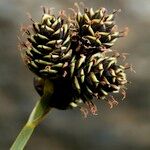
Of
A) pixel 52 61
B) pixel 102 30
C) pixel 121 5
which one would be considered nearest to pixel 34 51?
pixel 52 61

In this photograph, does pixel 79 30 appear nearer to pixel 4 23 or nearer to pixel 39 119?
pixel 39 119

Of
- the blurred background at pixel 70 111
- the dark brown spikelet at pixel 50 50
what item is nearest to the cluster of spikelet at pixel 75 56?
the dark brown spikelet at pixel 50 50


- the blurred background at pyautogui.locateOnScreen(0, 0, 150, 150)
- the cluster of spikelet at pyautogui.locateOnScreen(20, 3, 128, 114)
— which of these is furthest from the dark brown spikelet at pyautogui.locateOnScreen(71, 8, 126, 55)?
the blurred background at pyautogui.locateOnScreen(0, 0, 150, 150)

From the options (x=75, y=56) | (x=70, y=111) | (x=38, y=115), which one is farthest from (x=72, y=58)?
Result: (x=70, y=111)

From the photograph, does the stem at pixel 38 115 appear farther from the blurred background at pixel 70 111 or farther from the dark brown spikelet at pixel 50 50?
the blurred background at pixel 70 111

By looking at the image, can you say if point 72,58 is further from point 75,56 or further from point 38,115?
point 38,115

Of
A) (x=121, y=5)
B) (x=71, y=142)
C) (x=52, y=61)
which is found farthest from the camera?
(x=121, y=5)

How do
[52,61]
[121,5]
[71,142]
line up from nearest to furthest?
[52,61], [71,142], [121,5]
